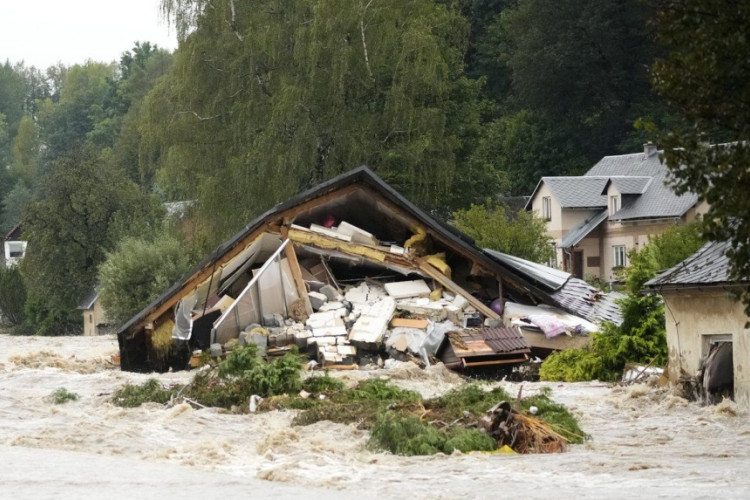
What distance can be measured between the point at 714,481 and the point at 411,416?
16.5 feet

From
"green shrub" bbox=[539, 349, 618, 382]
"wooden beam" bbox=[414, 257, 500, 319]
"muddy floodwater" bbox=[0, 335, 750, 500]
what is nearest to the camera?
"muddy floodwater" bbox=[0, 335, 750, 500]

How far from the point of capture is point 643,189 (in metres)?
64.4

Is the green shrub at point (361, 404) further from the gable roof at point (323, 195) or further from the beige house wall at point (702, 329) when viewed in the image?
the gable roof at point (323, 195)

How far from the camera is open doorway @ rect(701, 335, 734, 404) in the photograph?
71.3ft

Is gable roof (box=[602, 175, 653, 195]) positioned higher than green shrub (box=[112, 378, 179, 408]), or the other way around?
gable roof (box=[602, 175, 653, 195])

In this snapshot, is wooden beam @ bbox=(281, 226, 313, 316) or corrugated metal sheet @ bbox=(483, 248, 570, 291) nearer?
wooden beam @ bbox=(281, 226, 313, 316)

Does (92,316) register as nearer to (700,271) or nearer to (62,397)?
(62,397)

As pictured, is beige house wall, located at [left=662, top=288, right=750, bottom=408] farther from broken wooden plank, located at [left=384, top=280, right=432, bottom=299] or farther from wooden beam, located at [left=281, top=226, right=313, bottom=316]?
wooden beam, located at [left=281, top=226, right=313, bottom=316]

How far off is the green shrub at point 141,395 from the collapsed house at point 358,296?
4.98 meters

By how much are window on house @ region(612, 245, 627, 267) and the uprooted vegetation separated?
4320cm

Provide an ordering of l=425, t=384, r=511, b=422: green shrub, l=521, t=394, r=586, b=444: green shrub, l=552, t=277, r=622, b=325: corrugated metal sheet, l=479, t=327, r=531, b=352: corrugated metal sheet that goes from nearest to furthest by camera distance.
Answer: l=521, t=394, r=586, b=444: green shrub
l=425, t=384, r=511, b=422: green shrub
l=479, t=327, r=531, b=352: corrugated metal sheet
l=552, t=277, r=622, b=325: corrugated metal sheet

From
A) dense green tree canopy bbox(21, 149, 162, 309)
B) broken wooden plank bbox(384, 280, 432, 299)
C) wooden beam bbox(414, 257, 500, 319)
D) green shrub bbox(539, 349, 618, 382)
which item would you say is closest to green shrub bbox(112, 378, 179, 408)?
broken wooden plank bbox(384, 280, 432, 299)

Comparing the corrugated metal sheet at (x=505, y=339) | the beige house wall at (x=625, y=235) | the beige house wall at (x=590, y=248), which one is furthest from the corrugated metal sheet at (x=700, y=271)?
the beige house wall at (x=590, y=248)

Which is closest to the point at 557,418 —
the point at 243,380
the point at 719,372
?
the point at 719,372
